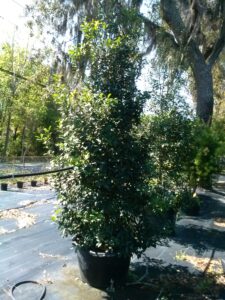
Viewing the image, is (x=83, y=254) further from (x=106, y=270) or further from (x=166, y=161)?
(x=166, y=161)

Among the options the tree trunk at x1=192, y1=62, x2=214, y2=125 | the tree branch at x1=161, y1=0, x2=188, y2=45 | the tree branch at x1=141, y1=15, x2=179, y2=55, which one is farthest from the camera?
the tree branch at x1=141, y1=15, x2=179, y2=55

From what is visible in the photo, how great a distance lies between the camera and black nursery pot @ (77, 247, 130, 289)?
10.8 ft

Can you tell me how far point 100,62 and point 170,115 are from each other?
207cm

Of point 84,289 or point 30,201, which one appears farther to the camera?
point 30,201

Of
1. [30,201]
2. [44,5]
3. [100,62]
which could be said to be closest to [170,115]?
[100,62]

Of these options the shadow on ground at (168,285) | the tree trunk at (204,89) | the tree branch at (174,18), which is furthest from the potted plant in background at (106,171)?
the tree trunk at (204,89)

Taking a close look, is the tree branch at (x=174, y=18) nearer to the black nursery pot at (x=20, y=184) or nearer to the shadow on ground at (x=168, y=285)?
the black nursery pot at (x=20, y=184)

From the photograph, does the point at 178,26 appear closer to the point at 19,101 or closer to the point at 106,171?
the point at 106,171

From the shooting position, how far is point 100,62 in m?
3.49

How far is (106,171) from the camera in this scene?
10.8ft

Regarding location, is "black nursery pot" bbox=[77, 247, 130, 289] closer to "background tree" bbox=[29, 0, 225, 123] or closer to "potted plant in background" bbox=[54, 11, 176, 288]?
"potted plant in background" bbox=[54, 11, 176, 288]

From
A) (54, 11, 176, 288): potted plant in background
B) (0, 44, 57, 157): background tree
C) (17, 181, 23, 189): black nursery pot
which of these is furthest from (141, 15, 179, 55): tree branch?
(0, 44, 57, 157): background tree

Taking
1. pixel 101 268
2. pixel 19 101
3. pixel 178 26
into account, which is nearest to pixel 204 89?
pixel 178 26

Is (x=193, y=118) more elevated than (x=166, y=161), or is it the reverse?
(x=193, y=118)
